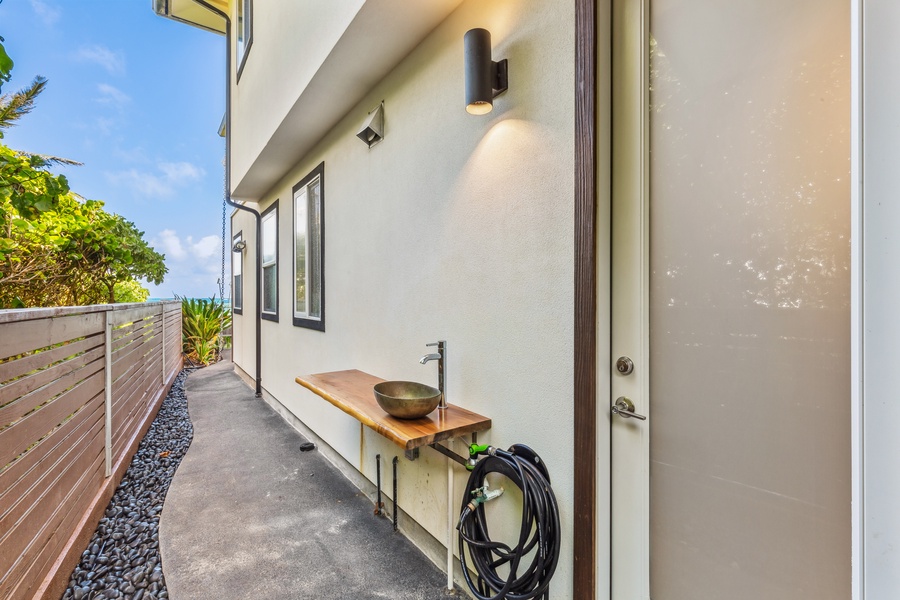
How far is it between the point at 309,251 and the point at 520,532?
10.7 ft

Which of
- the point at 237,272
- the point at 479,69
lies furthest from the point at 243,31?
the point at 479,69

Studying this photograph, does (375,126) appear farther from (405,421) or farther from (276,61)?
(405,421)

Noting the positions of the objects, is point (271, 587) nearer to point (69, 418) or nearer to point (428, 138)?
point (69, 418)

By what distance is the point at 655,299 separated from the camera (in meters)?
1.23

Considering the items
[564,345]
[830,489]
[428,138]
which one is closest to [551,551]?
[564,345]

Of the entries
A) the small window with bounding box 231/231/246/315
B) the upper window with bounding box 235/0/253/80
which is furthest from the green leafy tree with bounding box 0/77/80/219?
the small window with bounding box 231/231/246/315

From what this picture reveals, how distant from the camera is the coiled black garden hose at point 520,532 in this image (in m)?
1.35

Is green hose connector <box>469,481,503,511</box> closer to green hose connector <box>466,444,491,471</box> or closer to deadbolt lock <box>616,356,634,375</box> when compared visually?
green hose connector <box>466,444,491,471</box>

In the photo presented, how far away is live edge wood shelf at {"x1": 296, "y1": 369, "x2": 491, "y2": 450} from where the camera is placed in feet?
5.24

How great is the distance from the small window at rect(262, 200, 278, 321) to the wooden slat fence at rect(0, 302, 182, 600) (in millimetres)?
1761

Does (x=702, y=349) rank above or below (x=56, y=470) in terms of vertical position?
above

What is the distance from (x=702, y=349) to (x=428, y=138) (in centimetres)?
170

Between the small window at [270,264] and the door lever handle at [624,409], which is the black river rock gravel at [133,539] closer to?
the small window at [270,264]

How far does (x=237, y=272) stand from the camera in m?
7.20
